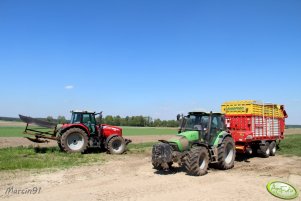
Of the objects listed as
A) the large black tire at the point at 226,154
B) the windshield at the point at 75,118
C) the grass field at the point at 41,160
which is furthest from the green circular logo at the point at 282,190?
the windshield at the point at 75,118

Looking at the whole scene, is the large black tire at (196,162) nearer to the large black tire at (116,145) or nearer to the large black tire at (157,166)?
the large black tire at (157,166)

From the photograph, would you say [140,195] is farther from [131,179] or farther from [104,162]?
[104,162]

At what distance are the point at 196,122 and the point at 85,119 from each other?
23.6 ft

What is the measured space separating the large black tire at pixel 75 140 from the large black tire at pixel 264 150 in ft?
30.1

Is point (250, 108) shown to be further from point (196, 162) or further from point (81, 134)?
point (81, 134)

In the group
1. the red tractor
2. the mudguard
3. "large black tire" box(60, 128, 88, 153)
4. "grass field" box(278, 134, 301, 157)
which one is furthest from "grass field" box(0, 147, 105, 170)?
"grass field" box(278, 134, 301, 157)

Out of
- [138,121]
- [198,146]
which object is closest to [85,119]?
[198,146]

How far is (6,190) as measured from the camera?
802 centimetres

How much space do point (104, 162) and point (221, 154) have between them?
506 centimetres

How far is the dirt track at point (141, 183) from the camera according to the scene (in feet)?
25.2

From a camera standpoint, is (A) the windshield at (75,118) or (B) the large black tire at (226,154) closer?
(B) the large black tire at (226,154)

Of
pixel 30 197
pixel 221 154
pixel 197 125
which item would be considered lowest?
pixel 30 197

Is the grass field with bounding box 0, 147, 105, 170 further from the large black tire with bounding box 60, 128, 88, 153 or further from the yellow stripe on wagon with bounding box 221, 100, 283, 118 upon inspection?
the yellow stripe on wagon with bounding box 221, 100, 283, 118

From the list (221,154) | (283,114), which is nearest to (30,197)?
(221,154)
